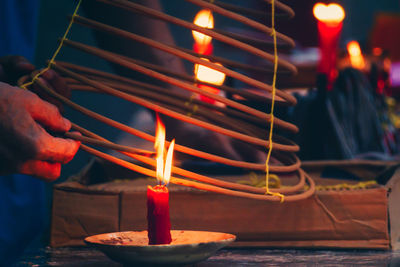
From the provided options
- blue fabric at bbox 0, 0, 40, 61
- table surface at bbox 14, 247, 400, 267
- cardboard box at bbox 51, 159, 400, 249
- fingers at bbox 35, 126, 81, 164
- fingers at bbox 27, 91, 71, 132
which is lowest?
table surface at bbox 14, 247, 400, 267

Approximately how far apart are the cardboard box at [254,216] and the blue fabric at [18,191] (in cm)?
11

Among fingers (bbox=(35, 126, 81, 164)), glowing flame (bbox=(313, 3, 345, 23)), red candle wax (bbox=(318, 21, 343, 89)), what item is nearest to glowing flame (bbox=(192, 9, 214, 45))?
red candle wax (bbox=(318, 21, 343, 89))

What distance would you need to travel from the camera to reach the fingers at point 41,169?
1.65ft

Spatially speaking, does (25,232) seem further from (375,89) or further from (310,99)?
(375,89)

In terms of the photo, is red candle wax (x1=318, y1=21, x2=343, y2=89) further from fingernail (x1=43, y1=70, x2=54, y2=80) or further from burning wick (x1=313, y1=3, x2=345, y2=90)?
fingernail (x1=43, y1=70, x2=54, y2=80)

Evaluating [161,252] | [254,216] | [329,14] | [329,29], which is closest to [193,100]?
[254,216]

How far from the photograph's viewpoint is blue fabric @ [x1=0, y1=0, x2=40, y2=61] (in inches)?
35.0

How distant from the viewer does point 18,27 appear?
3.13 feet

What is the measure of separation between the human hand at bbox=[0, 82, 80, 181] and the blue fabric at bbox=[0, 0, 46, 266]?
25cm

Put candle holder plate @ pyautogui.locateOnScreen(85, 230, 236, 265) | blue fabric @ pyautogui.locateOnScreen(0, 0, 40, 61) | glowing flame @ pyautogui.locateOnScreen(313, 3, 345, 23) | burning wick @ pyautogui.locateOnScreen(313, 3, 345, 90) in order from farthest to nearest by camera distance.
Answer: glowing flame @ pyautogui.locateOnScreen(313, 3, 345, 23) < burning wick @ pyautogui.locateOnScreen(313, 3, 345, 90) < blue fabric @ pyautogui.locateOnScreen(0, 0, 40, 61) < candle holder plate @ pyautogui.locateOnScreen(85, 230, 236, 265)

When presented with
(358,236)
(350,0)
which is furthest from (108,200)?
(350,0)

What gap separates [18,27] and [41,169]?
0.55 m

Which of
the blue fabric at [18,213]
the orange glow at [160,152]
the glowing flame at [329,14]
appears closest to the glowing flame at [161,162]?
the orange glow at [160,152]

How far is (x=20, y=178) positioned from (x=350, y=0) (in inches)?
220
